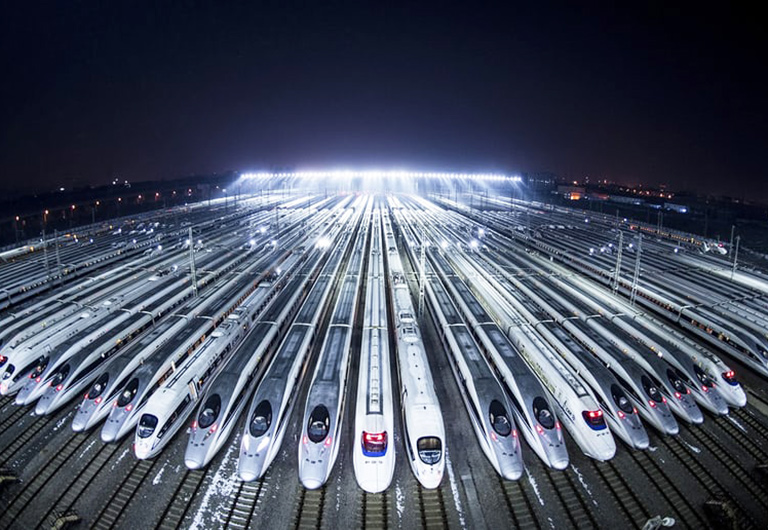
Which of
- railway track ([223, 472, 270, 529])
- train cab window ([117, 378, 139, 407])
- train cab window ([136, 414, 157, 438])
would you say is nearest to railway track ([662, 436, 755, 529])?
railway track ([223, 472, 270, 529])

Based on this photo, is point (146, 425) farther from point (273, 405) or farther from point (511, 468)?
point (511, 468)

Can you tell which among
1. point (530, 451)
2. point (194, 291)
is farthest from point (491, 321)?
point (194, 291)

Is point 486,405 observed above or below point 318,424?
above

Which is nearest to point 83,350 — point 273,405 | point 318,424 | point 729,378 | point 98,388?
point 98,388

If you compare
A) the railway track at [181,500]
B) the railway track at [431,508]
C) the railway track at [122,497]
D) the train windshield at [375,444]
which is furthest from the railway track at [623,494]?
the railway track at [122,497]

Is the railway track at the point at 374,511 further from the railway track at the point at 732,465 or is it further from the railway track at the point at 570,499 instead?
the railway track at the point at 732,465

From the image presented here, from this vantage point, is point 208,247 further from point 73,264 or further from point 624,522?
point 624,522

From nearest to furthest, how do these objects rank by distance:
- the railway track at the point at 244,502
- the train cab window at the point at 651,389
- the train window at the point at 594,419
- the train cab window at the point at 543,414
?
the railway track at the point at 244,502, the train cab window at the point at 543,414, the train window at the point at 594,419, the train cab window at the point at 651,389
